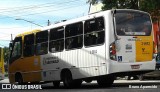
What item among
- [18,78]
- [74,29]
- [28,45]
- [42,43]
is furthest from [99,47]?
[18,78]

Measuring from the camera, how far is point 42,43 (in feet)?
70.1

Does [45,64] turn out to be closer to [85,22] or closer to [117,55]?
[85,22]

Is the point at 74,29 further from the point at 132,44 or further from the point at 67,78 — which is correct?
the point at 132,44

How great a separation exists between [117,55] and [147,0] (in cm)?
1653

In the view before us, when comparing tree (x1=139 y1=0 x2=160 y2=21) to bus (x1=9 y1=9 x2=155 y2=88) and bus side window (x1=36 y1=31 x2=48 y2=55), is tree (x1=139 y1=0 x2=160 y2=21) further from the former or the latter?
bus (x1=9 y1=9 x2=155 y2=88)

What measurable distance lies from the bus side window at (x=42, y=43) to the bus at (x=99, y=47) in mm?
51

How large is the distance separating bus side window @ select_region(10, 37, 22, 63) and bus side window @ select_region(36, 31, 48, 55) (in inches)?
78.1

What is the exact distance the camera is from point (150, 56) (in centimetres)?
1791

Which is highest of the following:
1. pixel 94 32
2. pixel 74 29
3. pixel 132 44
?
pixel 74 29

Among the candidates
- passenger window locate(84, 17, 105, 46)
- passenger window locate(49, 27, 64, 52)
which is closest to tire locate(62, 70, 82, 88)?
passenger window locate(49, 27, 64, 52)

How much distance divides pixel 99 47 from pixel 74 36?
6.03 ft

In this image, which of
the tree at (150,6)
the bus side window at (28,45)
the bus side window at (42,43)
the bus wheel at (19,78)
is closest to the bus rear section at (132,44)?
the bus side window at (42,43)

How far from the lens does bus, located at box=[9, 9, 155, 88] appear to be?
17.2 metres

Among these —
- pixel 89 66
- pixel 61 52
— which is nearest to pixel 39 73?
pixel 61 52
